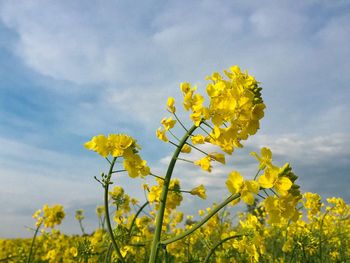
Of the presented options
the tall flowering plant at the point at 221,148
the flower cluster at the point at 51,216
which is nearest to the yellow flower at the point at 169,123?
the tall flowering plant at the point at 221,148

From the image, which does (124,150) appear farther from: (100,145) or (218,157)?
(218,157)

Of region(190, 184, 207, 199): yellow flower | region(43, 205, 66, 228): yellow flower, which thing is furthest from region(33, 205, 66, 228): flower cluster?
region(190, 184, 207, 199): yellow flower

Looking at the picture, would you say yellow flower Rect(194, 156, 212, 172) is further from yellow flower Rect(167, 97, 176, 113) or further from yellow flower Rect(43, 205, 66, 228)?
yellow flower Rect(43, 205, 66, 228)

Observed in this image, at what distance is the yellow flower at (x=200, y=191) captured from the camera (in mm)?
3066

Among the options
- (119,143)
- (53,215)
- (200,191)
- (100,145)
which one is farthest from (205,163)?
(53,215)

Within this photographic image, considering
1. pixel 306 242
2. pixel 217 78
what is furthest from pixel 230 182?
pixel 306 242

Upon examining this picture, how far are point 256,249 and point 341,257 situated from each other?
4.30m

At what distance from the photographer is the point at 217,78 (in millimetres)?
2885

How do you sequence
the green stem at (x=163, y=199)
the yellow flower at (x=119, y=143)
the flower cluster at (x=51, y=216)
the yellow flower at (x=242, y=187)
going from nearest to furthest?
the yellow flower at (x=242, y=187), the green stem at (x=163, y=199), the yellow flower at (x=119, y=143), the flower cluster at (x=51, y=216)

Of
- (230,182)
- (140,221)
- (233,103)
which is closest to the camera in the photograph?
(230,182)

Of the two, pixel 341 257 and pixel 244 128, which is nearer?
pixel 244 128

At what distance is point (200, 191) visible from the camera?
3.08m

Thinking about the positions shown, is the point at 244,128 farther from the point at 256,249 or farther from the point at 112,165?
the point at 256,249

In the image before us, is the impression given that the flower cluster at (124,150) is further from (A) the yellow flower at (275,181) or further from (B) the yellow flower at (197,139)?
(A) the yellow flower at (275,181)
